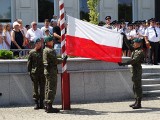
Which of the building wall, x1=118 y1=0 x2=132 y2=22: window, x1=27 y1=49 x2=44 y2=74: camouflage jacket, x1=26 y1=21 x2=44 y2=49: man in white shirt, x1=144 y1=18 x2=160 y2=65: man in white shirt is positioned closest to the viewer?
x1=27 y1=49 x2=44 y2=74: camouflage jacket

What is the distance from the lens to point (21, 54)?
1368 centimetres

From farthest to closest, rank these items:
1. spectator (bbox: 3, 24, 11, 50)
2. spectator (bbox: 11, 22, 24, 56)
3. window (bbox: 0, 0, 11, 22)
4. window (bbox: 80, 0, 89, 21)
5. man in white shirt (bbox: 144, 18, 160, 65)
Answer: window (bbox: 80, 0, 89, 21) < window (bbox: 0, 0, 11, 22) < man in white shirt (bbox: 144, 18, 160, 65) < spectator (bbox: 3, 24, 11, 50) < spectator (bbox: 11, 22, 24, 56)

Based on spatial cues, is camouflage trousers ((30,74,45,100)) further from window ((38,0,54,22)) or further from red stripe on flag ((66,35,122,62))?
window ((38,0,54,22))

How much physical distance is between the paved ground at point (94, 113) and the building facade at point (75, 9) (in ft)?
32.4

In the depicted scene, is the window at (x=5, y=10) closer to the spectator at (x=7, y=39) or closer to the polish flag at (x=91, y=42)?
the spectator at (x=7, y=39)

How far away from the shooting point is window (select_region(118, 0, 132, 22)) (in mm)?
23922

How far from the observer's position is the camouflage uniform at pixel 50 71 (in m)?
11.3

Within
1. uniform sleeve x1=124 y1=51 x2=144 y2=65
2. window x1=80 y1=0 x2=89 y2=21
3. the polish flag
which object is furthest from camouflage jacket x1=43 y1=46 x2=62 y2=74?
window x1=80 y1=0 x2=89 y2=21

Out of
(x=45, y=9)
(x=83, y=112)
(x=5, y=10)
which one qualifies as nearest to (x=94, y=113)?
(x=83, y=112)

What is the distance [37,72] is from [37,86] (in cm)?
42

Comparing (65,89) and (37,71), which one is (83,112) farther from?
(37,71)

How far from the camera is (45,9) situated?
2233 centimetres

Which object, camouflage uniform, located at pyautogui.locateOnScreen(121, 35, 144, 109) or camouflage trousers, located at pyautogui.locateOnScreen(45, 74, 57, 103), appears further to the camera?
camouflage uniform, located at pyautogui.locateOnScreen(121, 35, 144, 109)

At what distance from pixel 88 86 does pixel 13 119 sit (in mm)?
3310
